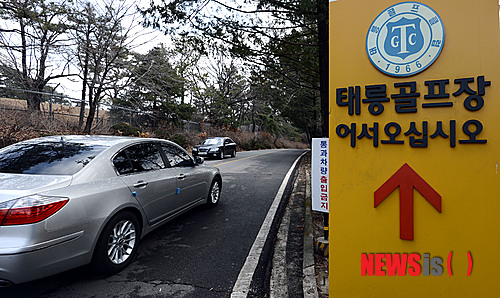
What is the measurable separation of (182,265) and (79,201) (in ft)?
4.60

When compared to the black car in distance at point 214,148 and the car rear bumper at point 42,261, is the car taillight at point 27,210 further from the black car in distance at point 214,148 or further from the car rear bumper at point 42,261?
the black car in distance at point 214,148

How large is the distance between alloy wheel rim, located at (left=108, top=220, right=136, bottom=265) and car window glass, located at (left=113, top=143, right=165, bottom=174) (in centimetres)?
66

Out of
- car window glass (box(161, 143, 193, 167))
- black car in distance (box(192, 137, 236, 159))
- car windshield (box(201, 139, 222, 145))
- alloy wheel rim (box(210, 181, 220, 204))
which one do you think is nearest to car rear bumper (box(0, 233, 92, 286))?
car window glass (box(161, 143, 193, 167))

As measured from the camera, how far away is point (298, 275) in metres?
3.17

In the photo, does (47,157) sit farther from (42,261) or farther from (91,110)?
(91,110)

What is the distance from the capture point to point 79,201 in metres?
2.66

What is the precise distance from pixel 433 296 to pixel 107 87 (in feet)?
51.2

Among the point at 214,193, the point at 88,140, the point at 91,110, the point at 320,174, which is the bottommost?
the point at 214,193

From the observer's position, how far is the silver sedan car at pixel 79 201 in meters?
2.33

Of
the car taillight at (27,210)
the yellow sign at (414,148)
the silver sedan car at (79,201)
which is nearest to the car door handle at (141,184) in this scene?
the silver sedan car at (79,201)

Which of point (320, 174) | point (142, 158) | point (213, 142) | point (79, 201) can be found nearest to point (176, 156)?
point (142, 158)

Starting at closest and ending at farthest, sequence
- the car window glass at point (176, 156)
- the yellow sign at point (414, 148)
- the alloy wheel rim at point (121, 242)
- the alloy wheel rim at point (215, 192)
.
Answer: the yellow sign at point (414, 148) < the alloy wheel rim at point (121, 242) < the car window glass at point (176, 156) < the alloy wheel rim at point (215, 192)

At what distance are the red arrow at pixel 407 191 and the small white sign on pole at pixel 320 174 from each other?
1.30m

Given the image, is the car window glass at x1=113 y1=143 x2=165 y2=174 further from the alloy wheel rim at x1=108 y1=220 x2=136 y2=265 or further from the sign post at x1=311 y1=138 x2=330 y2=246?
the sign post at x1=311 y1=138 x2=330 y2=246
